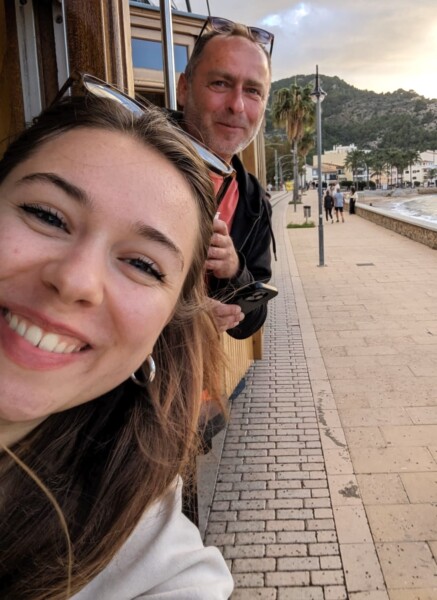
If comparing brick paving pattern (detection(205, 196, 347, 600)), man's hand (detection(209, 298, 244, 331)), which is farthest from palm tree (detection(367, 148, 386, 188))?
man's hand (detection(209, 298, 244, 331))

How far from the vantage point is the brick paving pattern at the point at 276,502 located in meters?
2.90

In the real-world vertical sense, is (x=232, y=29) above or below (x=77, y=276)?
above

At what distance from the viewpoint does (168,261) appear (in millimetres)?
1199

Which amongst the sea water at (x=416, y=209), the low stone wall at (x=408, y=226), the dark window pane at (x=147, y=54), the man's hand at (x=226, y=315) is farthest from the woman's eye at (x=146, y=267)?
the sea water at (x=416, y=209)

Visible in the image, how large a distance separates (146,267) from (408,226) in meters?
20.6

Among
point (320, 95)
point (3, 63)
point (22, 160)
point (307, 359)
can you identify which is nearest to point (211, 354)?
point (22, 160)

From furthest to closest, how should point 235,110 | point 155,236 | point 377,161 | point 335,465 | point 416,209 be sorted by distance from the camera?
point 377,161 → point 416,209 → point 335,465 → point 235,110 → point 155,236

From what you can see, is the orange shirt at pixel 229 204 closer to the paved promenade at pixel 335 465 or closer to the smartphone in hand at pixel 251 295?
the smartphone in hand at pixel 251 295

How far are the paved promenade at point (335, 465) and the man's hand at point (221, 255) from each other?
192cm

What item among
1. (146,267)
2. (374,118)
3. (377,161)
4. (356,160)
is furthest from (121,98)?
(374,118)

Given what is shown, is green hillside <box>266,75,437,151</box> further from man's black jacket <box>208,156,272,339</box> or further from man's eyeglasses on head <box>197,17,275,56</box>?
man's black jacket <box>208,156,272,339</box>

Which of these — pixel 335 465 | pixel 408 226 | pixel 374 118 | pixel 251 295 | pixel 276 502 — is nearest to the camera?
pixel 251 295

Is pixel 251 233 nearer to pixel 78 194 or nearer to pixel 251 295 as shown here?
pixel 251 295

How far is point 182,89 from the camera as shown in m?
2.61
